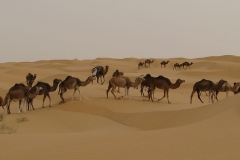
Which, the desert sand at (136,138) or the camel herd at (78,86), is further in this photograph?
the camel herd at (78,86)

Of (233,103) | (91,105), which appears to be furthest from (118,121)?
(233,103)

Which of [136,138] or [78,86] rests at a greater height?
[78,86]

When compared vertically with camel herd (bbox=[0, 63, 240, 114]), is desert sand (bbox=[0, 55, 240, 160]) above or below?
below

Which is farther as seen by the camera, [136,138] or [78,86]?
[78,86]

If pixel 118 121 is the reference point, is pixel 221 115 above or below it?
above

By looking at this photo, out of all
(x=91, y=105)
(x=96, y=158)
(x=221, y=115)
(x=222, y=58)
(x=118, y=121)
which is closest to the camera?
(x=96, y=158)

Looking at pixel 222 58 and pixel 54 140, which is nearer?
pixel 54 140

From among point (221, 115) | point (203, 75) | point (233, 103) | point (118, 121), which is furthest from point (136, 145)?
point (203, 75)

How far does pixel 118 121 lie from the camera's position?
11.9 metres

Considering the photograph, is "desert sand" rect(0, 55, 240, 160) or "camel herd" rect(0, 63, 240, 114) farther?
"camel herd" rect(0, 63, 240, 114)

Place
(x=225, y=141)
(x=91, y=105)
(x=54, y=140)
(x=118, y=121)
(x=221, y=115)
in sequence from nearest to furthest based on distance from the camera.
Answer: (x=225, y=141)
(x=54, y=140)
(x=221, y=115)
(x=118, y=121)
(x=91, y=105)

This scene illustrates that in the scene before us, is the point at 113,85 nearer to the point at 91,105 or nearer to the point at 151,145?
the point at 91,105

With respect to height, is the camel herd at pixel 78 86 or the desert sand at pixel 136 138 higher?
the camel herd at pixel 78 86

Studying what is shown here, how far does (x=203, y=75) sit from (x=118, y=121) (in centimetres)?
2129
